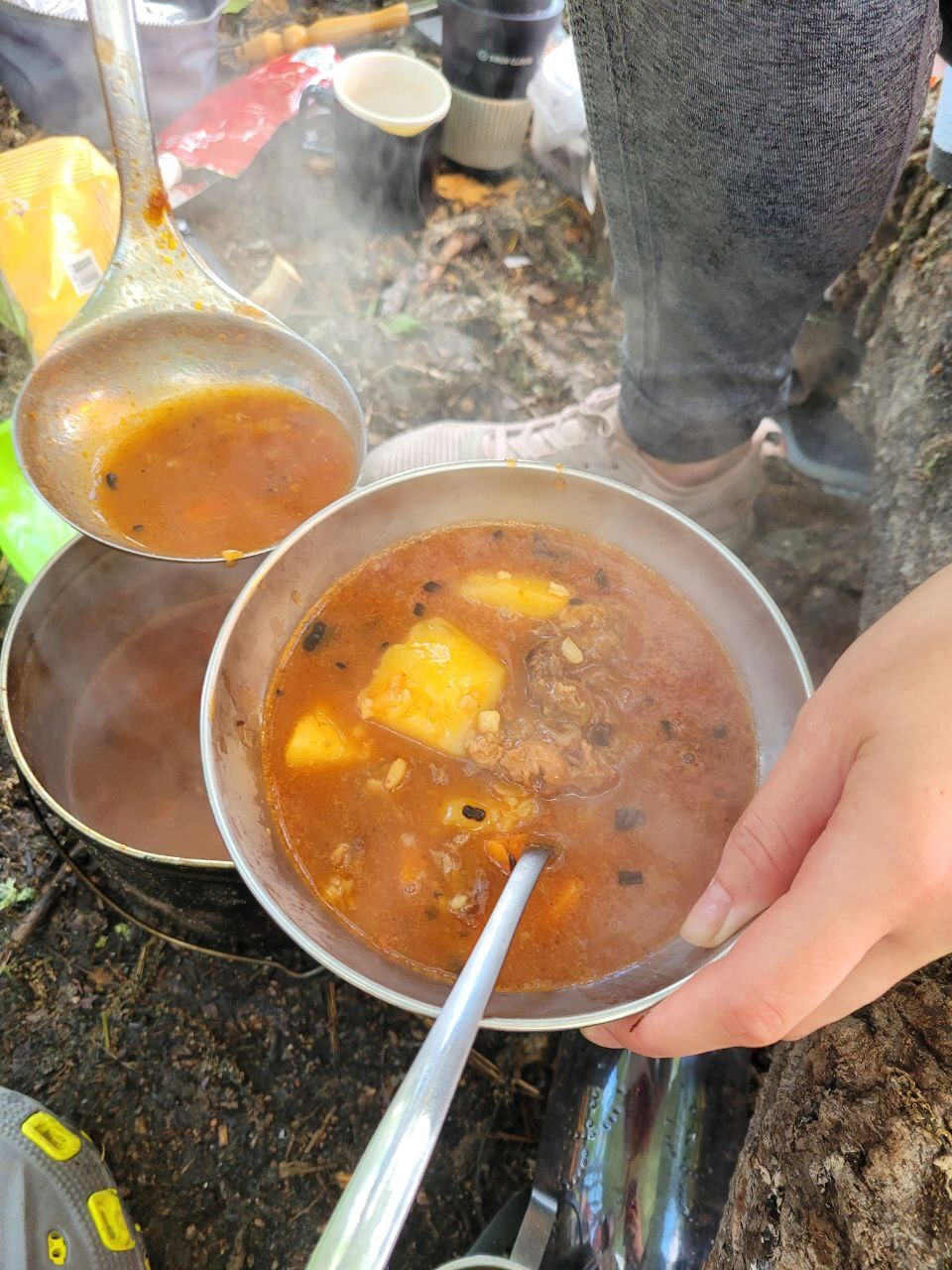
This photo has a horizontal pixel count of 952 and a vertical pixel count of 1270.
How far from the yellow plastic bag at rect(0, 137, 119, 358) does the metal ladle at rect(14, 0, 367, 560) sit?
37.6 inches

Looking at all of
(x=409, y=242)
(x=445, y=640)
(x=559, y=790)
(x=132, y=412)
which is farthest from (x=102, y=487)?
(x=409, y=242)

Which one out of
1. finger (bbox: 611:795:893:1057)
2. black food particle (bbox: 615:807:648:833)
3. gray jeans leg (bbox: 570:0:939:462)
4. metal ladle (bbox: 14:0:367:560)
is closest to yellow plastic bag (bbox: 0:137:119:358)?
metal ladle (bbox: 14:0:367:560)

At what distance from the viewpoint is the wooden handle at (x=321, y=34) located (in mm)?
4438

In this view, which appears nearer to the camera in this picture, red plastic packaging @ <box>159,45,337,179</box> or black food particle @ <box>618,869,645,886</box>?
black food particle @ <box>618,869,645,886</box>

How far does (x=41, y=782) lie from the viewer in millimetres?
2027

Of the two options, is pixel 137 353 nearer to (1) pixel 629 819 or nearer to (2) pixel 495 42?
(1) pixel 629 819

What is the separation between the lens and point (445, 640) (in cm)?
181

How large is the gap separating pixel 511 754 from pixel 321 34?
4519 mm

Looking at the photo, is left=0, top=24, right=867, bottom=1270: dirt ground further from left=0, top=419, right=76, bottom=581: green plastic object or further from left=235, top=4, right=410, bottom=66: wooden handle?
left=235, top=4, right=410, bottom=66: wooden handle

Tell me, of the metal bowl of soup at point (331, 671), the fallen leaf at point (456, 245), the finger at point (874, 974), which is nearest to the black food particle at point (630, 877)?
the metal bowl of soup at point (331, 671)

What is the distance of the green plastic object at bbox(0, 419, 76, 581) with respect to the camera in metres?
2.66

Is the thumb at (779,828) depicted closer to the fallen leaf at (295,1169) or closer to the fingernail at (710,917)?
the fingernail at (710,917)

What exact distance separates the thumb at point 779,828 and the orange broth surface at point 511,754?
311mm

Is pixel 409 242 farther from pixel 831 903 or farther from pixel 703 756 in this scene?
pixel 831 903
